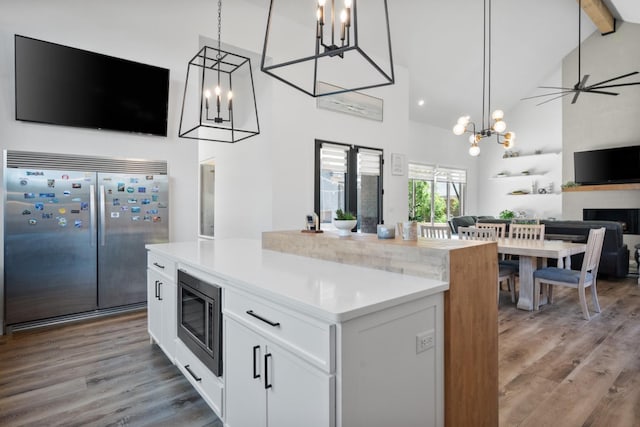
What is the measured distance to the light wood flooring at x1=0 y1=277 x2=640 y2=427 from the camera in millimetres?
2018

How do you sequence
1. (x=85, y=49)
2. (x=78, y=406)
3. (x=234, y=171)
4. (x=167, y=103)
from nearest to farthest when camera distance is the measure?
(x=78, y=406) → (x=85, y=49) → (x=167, y=103) → (x=234, y=171)

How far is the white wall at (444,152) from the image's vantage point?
27.7 ft

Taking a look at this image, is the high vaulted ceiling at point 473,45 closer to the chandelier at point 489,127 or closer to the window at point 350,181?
the chandelier at point 489,127

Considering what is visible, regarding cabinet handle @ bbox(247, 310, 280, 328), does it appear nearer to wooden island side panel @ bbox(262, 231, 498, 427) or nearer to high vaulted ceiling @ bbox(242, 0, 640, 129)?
wooden island side panel @ bbox(262, 231, 498, 427)

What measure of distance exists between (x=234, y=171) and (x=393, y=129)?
2716 mm

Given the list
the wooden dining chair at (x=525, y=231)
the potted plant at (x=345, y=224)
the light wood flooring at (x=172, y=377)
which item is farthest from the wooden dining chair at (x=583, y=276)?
the potted plant at (x=345, y=224)

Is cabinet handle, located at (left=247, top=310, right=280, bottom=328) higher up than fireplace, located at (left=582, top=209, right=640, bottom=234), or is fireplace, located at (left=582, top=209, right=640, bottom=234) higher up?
fireplace, located at (left=582, top=209, right=640, bottom=234)

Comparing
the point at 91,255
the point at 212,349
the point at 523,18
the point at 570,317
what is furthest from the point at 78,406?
the point at 523,18

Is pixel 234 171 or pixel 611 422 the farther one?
pixel 234 171

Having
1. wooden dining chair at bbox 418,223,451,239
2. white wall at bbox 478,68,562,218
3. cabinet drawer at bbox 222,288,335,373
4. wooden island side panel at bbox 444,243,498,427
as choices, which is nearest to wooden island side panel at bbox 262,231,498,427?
wooden island side panel at bbox 444,243,498,427

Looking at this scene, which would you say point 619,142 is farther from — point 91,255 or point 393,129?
point 91,255

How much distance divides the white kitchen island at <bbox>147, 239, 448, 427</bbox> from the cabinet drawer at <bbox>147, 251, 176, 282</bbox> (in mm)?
719

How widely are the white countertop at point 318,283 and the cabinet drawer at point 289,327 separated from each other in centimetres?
4

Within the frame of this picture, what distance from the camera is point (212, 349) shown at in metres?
1.88
